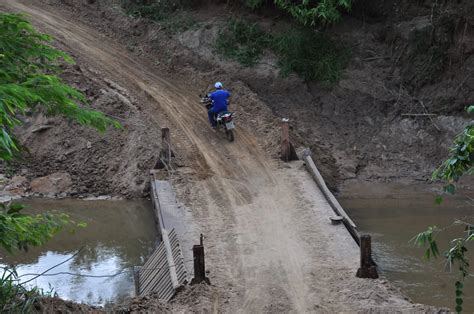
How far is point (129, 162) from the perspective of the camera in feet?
56.9

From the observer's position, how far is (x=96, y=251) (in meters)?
14.2

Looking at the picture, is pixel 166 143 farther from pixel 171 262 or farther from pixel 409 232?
pixel 409 232

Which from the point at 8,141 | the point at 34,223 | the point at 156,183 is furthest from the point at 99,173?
the point at 8,141

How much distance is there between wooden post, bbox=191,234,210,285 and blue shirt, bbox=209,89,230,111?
728 centimetres

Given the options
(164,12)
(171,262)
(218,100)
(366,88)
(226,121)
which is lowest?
(171,262)

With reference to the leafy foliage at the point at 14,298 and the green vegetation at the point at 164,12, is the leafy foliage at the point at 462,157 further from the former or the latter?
the green vegetation at the point at 164,12

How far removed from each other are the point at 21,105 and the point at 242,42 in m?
15.6

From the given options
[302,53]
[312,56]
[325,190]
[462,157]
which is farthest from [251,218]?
[312,56]

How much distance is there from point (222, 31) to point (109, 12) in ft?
14.2

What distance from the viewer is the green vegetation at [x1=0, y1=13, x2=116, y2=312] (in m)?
5.89

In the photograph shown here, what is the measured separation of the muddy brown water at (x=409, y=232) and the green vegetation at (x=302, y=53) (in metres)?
4.41

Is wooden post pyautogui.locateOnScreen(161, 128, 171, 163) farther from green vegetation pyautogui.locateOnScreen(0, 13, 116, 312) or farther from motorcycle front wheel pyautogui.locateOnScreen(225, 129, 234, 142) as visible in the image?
green vegetation pyautogui.locateOnScreen(0, 13, 116, 312)

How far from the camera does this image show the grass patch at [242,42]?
67.9ft

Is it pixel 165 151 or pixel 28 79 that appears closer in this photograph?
pixel 28 79
